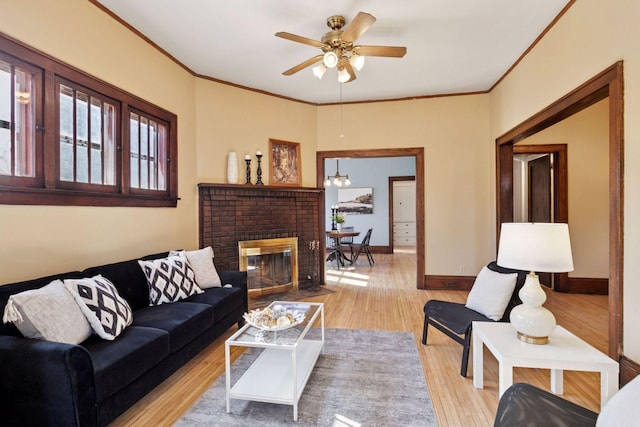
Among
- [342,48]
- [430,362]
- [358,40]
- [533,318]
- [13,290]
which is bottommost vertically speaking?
[430,362]

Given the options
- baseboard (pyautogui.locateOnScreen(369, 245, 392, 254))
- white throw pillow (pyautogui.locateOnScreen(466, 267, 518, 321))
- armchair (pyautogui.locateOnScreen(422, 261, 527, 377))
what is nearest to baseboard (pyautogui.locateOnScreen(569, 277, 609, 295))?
armchair (pyautogui.locateOnScreen(422, 261, 527, 377))

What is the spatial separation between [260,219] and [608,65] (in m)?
3.84

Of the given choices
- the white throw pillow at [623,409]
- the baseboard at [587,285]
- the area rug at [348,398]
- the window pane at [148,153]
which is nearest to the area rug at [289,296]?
Result: the area rug at [348,398]

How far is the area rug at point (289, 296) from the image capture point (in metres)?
4.08

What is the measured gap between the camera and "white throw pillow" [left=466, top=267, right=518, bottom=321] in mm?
2445

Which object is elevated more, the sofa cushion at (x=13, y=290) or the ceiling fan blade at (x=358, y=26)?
the ceiling fan blade at (x=358, y=26)

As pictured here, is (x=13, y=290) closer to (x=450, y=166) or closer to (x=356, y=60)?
(x=356, y=60)

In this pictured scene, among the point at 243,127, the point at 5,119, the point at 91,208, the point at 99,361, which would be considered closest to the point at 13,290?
the point at 99,361

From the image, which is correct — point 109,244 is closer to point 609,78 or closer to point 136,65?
point 136,65

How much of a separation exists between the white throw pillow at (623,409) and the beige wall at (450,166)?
3.75 meters

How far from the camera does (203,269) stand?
3.09 m

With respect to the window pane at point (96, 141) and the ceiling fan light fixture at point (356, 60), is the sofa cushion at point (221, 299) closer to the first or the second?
the window pane at point (96, 141)

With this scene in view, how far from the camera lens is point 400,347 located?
109 inches

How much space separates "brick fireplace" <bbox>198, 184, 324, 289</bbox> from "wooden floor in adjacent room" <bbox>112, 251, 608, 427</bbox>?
0.80 meters
